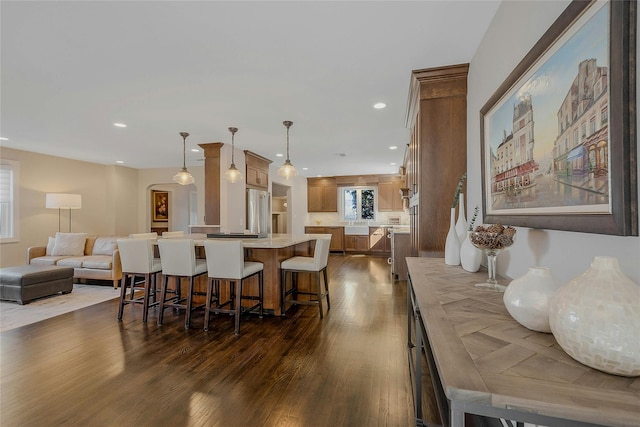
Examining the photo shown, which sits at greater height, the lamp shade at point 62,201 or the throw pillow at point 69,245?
the lamp shade at point 62,201

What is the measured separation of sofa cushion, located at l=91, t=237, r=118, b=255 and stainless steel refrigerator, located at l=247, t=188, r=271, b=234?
246cm

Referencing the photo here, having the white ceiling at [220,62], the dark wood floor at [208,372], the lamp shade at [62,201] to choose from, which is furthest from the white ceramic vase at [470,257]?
the lamp shade at [62,201]

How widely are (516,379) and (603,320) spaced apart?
0.24 m

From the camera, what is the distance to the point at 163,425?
1.67 metres

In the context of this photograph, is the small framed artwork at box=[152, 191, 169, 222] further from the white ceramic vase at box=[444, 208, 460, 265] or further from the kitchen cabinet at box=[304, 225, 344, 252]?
the white ceramic vase at box=[444, 208, 460, 265]

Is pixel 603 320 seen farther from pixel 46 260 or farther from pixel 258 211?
pixel 46 260

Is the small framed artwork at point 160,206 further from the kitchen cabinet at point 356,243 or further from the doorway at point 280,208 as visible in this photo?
the kitchen cabinet at point 356,243

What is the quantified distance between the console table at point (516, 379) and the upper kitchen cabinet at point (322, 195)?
8407 mm

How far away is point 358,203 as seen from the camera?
31.1ft

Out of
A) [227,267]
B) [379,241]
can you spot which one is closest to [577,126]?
[227,267]

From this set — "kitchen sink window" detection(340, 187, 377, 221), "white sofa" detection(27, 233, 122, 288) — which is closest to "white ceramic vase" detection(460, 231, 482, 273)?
"white sofa" detection(27, 233, 122, 288)

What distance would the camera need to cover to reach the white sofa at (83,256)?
489 cm

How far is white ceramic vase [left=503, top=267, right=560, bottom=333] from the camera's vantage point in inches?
34.5

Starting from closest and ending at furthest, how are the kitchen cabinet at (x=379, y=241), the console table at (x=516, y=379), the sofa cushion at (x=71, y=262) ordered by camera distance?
1. the console table at (x=516, y=379)
2. the sofa cushion at (x=71, y=262)
3. the kitchen cabinet at (x=379, y=241)
